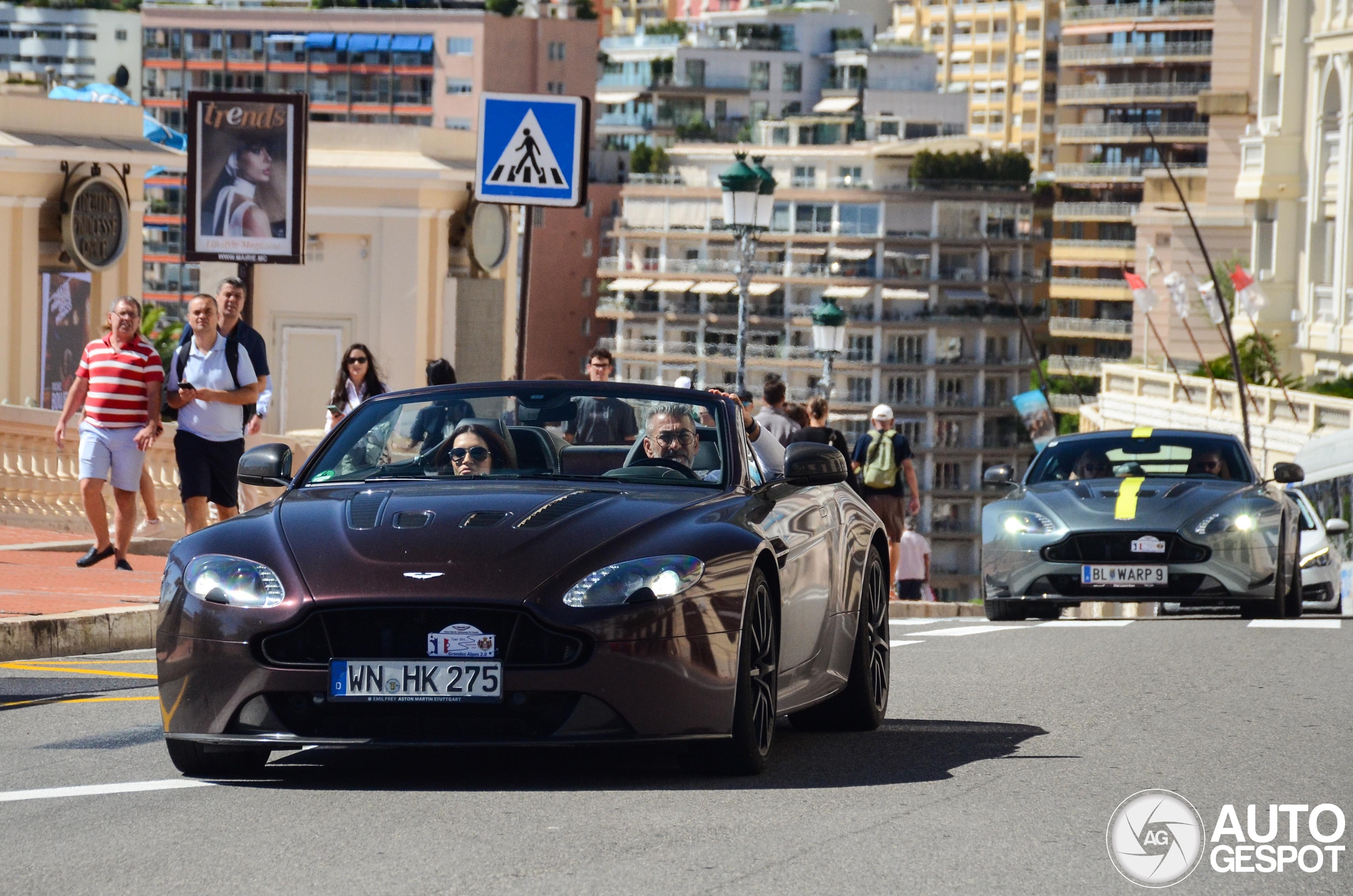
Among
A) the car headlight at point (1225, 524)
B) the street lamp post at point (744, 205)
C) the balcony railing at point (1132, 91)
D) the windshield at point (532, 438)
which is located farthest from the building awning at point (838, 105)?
the windshield at point (532, 438)

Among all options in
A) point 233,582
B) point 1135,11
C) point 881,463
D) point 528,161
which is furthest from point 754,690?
point 1135,11

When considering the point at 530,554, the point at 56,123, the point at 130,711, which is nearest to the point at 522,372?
the point at 130,711

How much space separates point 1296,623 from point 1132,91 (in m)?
141

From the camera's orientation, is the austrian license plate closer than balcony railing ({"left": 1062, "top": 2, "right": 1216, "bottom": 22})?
Yes

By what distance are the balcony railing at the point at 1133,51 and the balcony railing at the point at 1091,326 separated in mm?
16356

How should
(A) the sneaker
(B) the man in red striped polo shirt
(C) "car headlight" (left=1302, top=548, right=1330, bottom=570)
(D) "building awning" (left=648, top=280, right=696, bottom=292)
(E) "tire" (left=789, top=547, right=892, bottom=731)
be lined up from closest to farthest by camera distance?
(E) "tire" (left=789, top=547, right=892, bottom=731) < (B) the man in red striped polo shirt < (A) the sneaker < (C) "car headlight" (left=1302, top=548, right=1330, bottom=570) < (D) "building awning" (left=648, top=280, right=696, bottom=292)

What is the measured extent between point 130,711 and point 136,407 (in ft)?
20.4

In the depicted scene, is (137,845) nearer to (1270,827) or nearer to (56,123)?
(1270,827)

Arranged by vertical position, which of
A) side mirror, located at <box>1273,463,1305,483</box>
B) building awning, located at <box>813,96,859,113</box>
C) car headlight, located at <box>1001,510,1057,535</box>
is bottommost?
car headlight, located at <box>1001,510,1057,535</box>

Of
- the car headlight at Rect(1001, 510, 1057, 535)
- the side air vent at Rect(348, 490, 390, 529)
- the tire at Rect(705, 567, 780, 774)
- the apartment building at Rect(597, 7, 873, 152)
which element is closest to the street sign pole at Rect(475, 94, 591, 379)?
the car headlight at Rect(1001, 510, 1057, 535)

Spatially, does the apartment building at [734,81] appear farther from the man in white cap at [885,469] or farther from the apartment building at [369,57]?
the man in white cap at [885,469]

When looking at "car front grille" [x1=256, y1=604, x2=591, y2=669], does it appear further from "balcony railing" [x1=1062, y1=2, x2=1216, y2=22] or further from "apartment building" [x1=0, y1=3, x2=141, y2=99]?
"apartment building" [x1=0, y1=3, x2=141, y2=99]

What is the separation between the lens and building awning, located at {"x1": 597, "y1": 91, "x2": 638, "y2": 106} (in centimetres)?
17862

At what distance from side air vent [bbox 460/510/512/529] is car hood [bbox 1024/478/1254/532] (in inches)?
380
